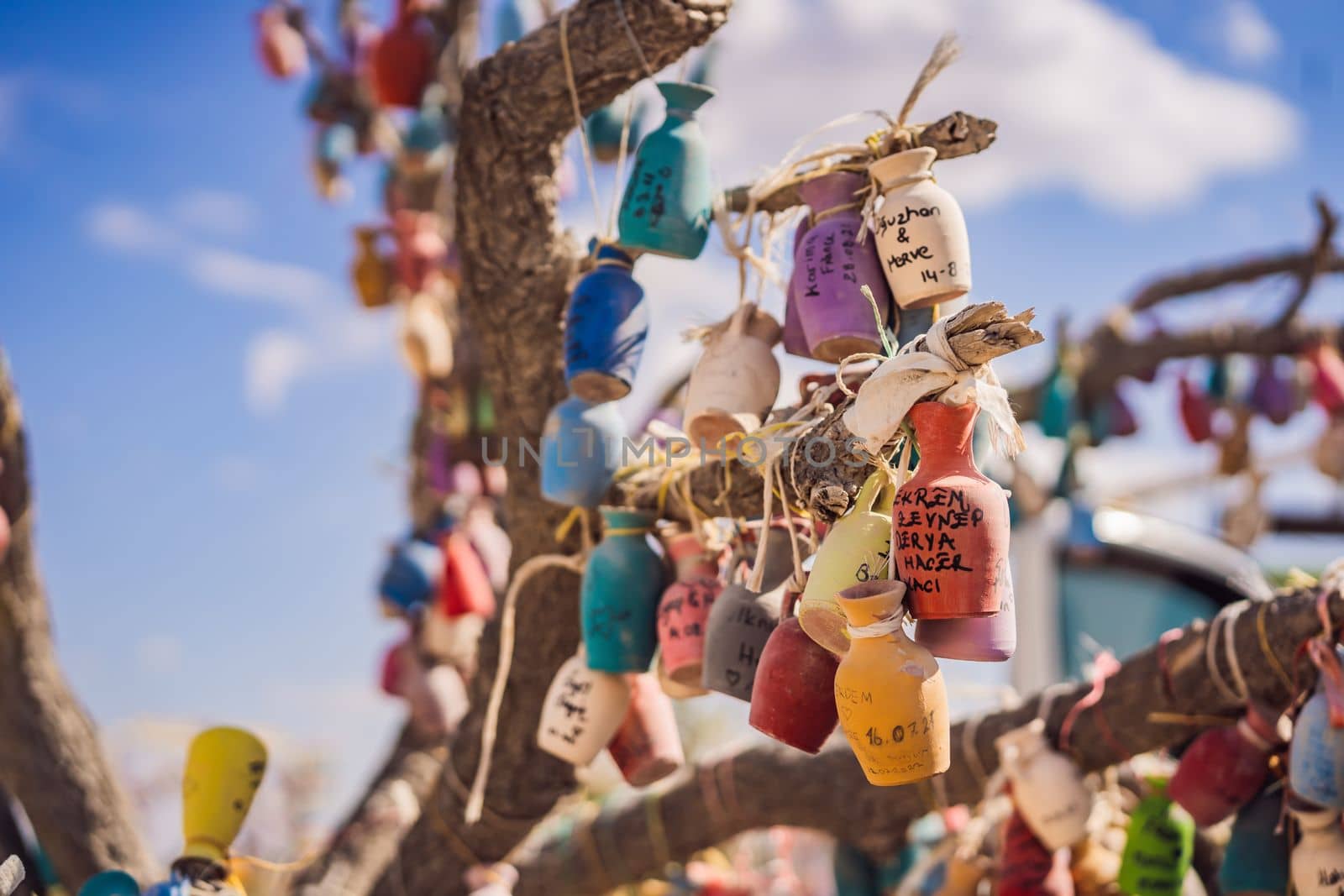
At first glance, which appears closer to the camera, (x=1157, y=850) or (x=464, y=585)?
(x=1157, y=850)

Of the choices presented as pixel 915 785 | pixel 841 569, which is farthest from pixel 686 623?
pixel 915 785

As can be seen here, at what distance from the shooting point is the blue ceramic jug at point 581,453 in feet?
5.15

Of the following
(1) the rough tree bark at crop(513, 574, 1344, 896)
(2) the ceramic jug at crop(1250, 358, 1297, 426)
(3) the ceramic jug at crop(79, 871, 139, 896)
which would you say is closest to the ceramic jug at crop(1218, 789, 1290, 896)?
(1) the rough tree bark at crop(513, 574, 1344, 896)

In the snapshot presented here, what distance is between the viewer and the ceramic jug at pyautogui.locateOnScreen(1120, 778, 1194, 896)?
1.73m

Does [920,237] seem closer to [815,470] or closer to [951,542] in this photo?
[815,470]

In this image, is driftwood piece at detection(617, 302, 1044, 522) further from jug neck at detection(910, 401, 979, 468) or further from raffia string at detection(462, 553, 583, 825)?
raffia string at detection(462, 553, 583, 825)

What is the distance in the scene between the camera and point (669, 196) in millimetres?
1444

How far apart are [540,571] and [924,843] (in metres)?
1.08

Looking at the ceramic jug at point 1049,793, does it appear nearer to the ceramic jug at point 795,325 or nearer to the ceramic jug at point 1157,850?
the ceramic jug at point 1157,850

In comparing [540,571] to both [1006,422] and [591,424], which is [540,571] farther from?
[1006,422]

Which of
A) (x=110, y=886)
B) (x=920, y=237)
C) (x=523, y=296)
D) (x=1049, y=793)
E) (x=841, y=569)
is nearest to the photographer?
(x=841, y=569)

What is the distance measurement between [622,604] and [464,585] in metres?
1.10

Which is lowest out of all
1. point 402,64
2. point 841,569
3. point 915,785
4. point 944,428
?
point 915,785

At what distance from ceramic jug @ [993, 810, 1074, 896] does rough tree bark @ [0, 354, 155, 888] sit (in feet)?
4.91
